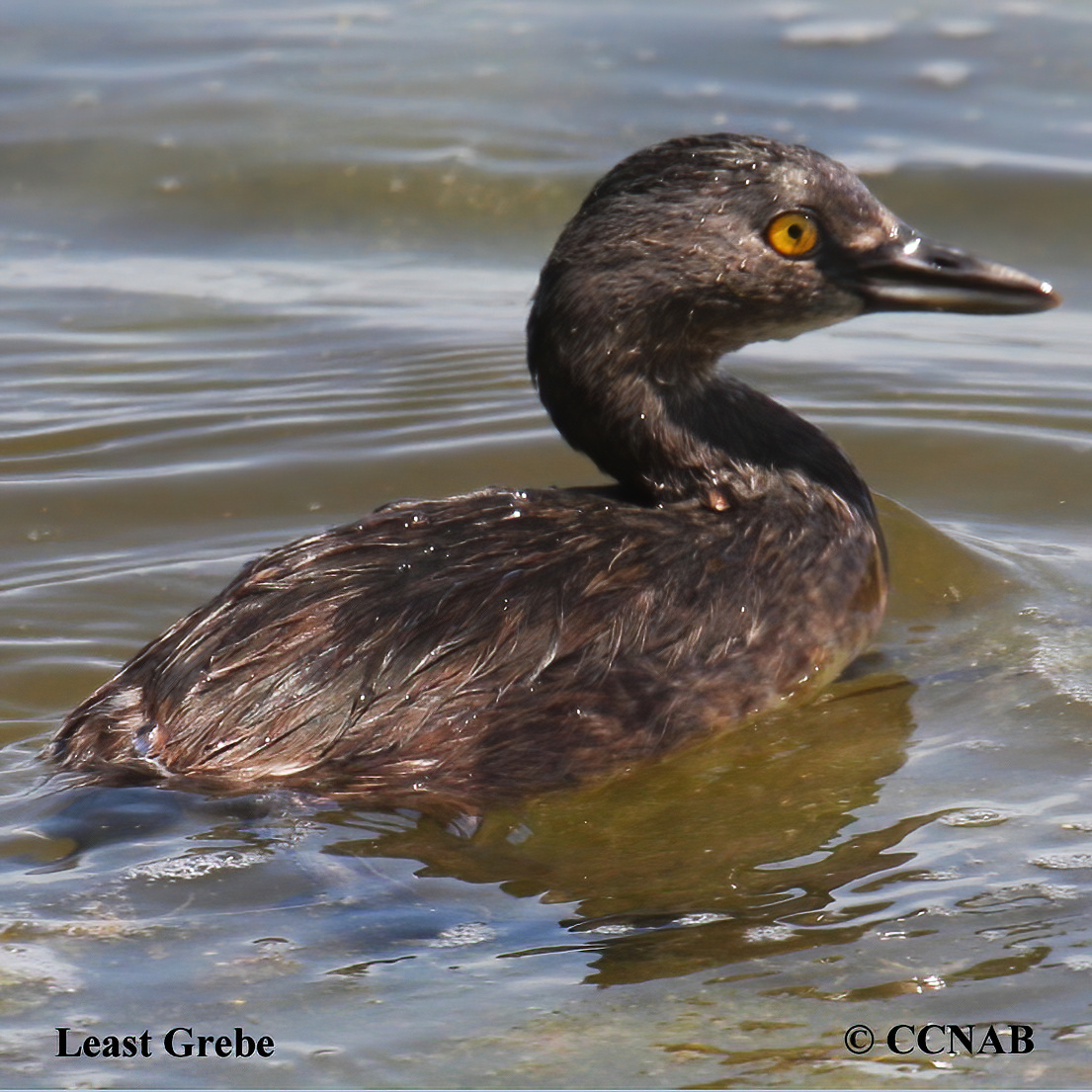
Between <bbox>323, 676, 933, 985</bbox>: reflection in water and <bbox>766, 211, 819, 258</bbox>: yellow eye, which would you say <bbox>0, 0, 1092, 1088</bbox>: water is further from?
<bbox>766, 211, 819, 258</bbox>: yellow eye

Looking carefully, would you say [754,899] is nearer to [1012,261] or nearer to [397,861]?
[397,861]

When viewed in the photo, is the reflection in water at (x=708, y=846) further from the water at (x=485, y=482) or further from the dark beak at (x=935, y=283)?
the dark beak at (x=935, y=283)

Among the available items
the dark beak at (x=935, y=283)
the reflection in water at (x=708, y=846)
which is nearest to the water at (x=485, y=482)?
the reflection in water at (x=708, y=846)

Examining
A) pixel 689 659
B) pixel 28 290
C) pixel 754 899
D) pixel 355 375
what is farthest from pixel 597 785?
pixel 28 290

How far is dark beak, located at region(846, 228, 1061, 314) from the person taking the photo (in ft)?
18.0

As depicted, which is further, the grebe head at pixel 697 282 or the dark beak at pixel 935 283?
the dark beak at pixel 935 283

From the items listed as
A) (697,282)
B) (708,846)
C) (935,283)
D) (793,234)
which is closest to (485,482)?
(697,282)

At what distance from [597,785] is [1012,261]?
476 cm

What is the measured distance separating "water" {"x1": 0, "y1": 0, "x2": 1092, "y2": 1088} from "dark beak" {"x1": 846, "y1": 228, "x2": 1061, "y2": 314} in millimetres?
876

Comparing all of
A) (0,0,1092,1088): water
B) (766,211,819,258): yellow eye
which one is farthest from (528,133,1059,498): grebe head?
(0,0,1092,1088): water

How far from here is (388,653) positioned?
454 centimetres

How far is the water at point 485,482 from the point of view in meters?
3.63

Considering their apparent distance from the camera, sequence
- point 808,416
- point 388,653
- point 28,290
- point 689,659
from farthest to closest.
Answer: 1. point 28,290
2. point 808,416
3. point 689,659
4. point 388,653

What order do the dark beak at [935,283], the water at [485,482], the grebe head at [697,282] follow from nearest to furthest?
the water at [485,482]
the grebe head at [697,282]
the dark beak at [935,283]
